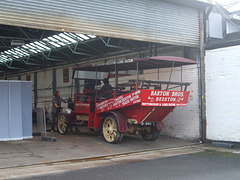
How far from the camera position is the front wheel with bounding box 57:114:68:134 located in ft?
43.4

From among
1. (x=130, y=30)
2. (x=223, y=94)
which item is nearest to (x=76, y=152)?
(x=130, y=30)

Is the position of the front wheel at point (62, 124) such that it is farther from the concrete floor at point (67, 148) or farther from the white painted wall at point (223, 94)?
the white painted wall at point (223, 94)

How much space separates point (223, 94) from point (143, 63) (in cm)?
329

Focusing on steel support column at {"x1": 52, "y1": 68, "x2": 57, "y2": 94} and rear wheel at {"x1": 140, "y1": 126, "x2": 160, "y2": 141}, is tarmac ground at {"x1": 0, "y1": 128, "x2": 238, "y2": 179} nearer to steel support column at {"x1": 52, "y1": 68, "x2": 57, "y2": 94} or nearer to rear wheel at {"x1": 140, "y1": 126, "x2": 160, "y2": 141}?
rear wheel at {"x1": 140, "y1": 126, "x2": 160, "y2": 141}

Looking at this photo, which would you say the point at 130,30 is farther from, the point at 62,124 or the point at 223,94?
the point at 62,124

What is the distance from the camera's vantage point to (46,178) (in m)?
6.50

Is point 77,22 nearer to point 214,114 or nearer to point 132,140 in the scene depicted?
point 132,140

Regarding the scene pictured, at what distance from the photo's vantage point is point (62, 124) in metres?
13.5

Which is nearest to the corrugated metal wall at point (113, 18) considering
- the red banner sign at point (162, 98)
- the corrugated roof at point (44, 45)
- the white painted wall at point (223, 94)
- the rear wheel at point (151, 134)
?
the white painted wall at point (223, 94)

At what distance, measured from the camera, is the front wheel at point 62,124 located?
13.2 m

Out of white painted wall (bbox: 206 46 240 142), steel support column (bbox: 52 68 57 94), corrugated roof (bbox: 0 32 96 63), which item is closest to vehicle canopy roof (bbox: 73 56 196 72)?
white painted wall (bbox: 206 46 240 142)

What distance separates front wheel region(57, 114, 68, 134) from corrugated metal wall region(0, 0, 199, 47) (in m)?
4.95

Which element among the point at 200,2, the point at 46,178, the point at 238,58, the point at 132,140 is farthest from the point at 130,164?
the point at 200,2

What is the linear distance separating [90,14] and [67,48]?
8.56 meters
